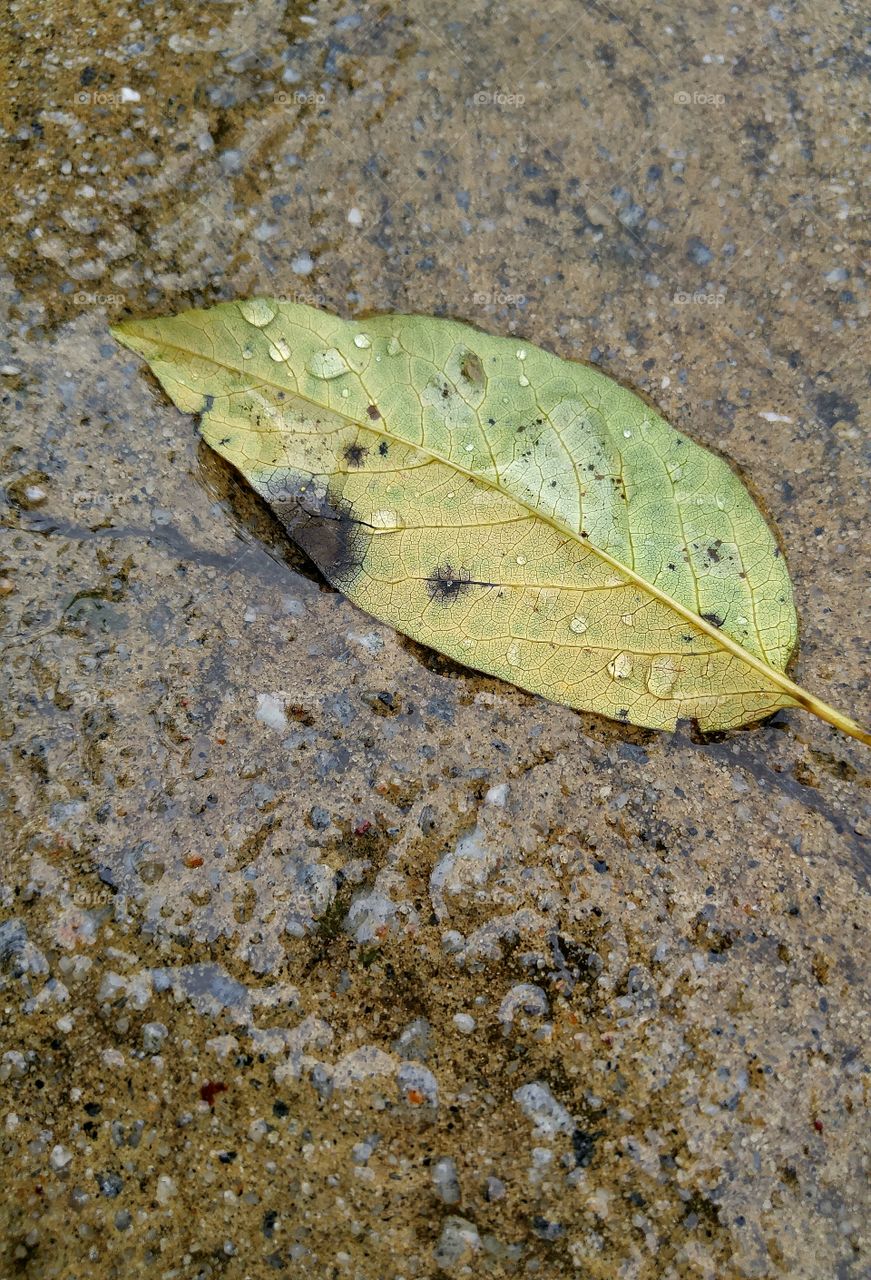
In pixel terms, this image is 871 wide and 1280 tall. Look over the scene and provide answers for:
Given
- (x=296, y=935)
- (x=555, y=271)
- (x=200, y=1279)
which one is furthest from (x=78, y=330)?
(x=200, y=1279)

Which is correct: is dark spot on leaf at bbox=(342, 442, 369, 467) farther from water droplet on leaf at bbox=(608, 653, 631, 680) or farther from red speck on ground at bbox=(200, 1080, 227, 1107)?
red speck on ground at bbox=(200, 1080, 227, 1107)

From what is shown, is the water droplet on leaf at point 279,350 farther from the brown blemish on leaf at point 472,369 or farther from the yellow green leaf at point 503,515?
the brown blemish on leaf at point 472,369

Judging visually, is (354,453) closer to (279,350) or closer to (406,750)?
(279,350)

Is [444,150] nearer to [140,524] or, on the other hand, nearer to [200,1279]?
[140,524]

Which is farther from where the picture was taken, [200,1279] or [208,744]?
[208,744]

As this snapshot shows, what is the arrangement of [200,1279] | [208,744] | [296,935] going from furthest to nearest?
[208,744] < [296,935] < [200,1279]

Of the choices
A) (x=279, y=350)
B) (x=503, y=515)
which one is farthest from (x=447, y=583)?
(x=279, y=350)

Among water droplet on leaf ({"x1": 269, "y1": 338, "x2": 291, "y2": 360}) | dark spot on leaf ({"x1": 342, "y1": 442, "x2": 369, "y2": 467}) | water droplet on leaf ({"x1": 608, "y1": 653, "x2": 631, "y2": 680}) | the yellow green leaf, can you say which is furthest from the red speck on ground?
water droplet on leaf ({"x1": 269, "y1": 338, "x2": 291, "y2": 360})
